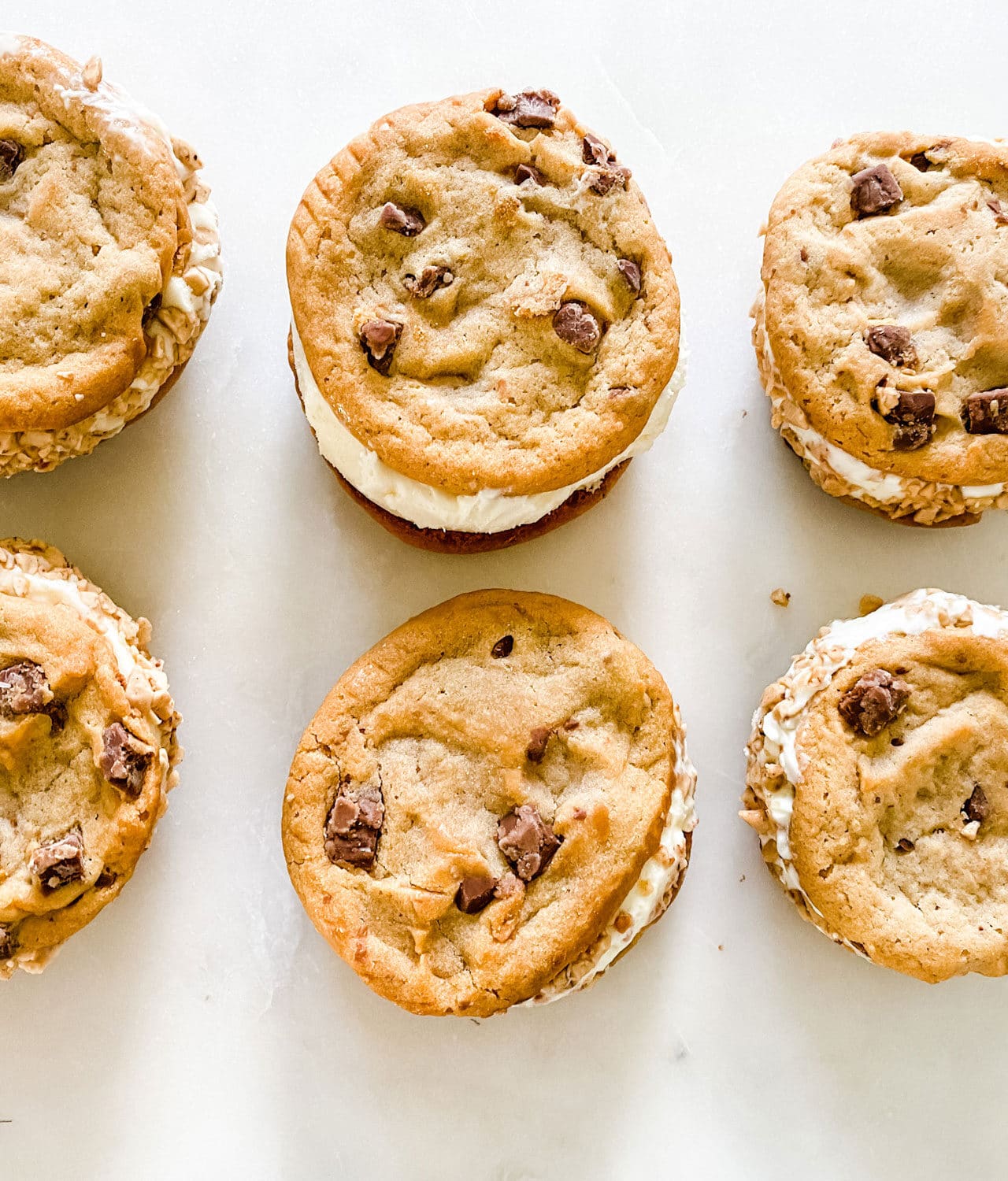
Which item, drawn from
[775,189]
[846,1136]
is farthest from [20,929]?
[775,189]

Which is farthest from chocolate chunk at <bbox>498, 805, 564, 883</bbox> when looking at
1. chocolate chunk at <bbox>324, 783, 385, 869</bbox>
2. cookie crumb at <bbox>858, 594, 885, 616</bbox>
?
cookie crumb at <bbox>858, 594, 885, 616</bbox>

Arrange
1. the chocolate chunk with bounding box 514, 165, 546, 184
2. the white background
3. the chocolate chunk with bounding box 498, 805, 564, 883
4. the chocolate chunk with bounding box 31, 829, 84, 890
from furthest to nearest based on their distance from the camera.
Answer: the white background
the chocolate chunk with bounding box 514, 165, 546, 184
the chocolate chunk with bounding box 498, 805, 564, 883
the chocolate chunk with bounding box 31, 829, 84, 890

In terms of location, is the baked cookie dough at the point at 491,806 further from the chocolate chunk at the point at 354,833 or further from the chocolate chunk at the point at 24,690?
the chocolate chunk at the point at 24,690

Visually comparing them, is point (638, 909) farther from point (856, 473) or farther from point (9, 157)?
point (9, 157)

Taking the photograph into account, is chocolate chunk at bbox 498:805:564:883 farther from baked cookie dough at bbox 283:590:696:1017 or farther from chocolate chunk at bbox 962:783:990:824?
chocolate chunk at bbox 962:783:990:824

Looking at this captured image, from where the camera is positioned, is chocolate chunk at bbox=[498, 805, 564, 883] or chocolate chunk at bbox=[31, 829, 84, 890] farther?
chocolate chunk at bbox=[498, 805, 564, 883]

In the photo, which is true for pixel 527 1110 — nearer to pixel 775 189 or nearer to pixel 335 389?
pixel 335 389
